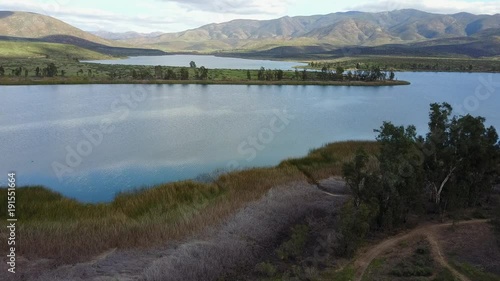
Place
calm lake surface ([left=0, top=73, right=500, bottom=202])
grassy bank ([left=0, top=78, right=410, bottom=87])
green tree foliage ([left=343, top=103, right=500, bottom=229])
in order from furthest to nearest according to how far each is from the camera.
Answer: grassy bank ([left=0, top=78, right=410, bottom=87]) → calm lake surface ([left=0, top=73, right=500, bottom=202]) → green tree foliage ([left=343, top=103, right=500, bottom=229])

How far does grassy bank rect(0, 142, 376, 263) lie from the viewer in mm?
17078

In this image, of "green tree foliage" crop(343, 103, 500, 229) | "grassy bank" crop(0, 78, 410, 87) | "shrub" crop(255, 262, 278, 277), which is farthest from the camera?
"grassy bank" crop(0, 78, 410, 87)

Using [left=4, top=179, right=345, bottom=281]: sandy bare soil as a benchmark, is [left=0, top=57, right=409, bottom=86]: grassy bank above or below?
above

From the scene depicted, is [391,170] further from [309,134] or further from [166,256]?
[309,134]

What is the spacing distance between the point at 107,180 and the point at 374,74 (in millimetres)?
109751

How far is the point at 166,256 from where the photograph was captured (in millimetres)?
16328

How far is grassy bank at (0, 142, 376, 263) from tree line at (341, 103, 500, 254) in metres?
6.88

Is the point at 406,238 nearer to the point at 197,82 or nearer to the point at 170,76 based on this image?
the point at 197,82

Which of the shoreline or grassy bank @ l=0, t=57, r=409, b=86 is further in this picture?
grassy bank @ l=0, t=57, r=409, b=86

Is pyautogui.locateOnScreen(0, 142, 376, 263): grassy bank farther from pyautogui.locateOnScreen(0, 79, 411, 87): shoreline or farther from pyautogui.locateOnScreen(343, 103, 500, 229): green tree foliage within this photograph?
pyautogui.locateOnScreen(0, 79, 411, 87): shoreline

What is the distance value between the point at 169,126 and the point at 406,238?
3921 centimetres

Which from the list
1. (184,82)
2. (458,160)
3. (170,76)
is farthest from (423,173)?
(170,76)

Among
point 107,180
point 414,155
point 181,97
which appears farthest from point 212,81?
point 414,155

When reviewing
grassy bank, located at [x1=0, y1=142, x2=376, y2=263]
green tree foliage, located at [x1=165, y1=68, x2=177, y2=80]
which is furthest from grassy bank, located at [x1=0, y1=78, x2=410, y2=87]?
grassy bank, located at [x1=0, y1=142, x2=376, y2=263]
